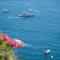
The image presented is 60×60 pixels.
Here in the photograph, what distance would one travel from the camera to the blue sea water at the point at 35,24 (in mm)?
1982

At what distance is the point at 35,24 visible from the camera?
83.3 inches

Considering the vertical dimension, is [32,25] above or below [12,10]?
below

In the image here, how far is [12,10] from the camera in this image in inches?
85.0

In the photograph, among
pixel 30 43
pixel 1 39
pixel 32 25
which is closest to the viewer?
pixel 1 39

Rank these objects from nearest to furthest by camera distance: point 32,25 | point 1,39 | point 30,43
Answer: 1. point 1,39
2. point 30,43
3. point 32,25

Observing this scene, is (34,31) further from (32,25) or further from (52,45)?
(52,45)

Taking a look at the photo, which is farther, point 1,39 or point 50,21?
point 50,21

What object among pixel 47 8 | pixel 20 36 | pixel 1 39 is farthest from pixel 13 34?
pixel 1 39

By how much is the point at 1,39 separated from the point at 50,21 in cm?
163

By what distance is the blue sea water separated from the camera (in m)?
1.98

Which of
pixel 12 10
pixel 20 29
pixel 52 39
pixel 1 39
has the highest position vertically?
pixel 12 10

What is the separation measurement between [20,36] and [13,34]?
0.08 m

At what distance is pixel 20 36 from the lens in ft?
6.55

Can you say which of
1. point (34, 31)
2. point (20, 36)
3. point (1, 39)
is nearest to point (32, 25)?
point (34, 31)
